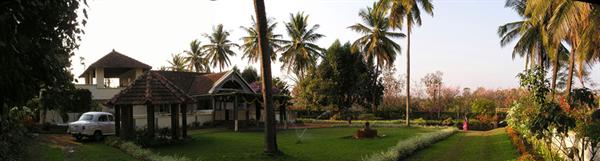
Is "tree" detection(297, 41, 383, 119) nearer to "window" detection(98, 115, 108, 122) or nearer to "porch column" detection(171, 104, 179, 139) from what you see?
"window" detection(98, 115, 108, 122)

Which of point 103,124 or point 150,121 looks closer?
point 150,121

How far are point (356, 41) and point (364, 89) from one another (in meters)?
5.05

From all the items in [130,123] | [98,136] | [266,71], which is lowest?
[98,136]

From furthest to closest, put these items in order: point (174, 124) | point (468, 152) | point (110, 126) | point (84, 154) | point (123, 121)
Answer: point (110, 126) → point (123, 121) → point (174, 124) → point (468, 152) → point (84, 154)

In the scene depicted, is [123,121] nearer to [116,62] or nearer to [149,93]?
[149,93]

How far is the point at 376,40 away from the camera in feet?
152

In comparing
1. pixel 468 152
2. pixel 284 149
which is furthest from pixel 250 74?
pixel 468 152

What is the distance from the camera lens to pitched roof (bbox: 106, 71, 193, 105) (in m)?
21.8

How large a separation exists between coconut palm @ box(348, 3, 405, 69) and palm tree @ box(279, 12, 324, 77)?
4.49 meters

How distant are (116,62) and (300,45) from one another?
62.1 ft

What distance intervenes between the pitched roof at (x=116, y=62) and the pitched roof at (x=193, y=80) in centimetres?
239

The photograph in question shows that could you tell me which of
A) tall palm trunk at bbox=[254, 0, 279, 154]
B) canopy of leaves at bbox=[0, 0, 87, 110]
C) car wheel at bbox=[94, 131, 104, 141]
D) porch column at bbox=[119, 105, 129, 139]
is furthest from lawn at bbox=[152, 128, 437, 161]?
canopy of leaves at bbox=[0, 0, 87, 110]

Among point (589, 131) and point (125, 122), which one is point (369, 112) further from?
point (589, 131)

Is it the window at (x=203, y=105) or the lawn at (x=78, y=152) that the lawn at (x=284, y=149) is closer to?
the lawn at (x=78, y=152)
